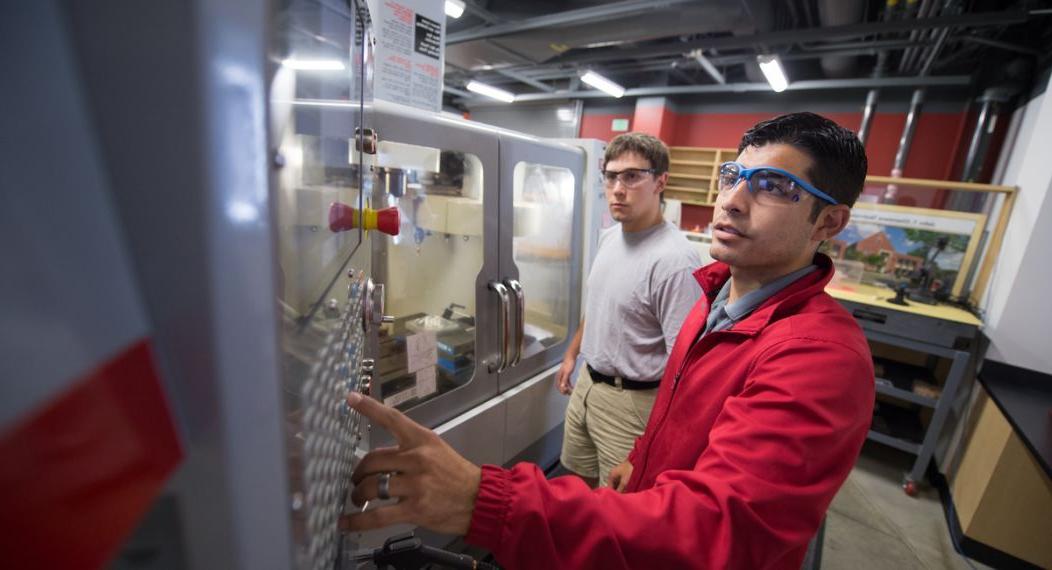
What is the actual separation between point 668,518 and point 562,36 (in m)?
4.70

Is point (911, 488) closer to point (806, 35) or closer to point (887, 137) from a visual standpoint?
point (806, 35)

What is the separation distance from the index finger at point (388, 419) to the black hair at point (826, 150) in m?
0.97

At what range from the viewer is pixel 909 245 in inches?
124

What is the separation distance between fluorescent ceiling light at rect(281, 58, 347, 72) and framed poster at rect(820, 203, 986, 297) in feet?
10.5

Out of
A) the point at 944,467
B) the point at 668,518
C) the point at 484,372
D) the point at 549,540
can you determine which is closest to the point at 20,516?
the point at 549,540

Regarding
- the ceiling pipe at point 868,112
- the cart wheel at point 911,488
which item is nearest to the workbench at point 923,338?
the cart wheel at point 911,488

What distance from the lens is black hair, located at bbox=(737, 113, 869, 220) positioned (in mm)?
952

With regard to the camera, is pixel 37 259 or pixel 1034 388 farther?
pixel 1034 388

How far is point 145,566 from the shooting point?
216 millimetres

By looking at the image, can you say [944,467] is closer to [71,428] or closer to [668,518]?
[668,518]

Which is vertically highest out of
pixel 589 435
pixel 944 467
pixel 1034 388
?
pixel 1034 388

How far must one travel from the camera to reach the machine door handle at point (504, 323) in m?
1.59

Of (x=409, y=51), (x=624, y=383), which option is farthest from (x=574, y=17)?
(x=624, y=383)

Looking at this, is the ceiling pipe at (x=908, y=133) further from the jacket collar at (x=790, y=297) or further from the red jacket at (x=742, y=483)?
the red jacket at (x=742, y=483)
